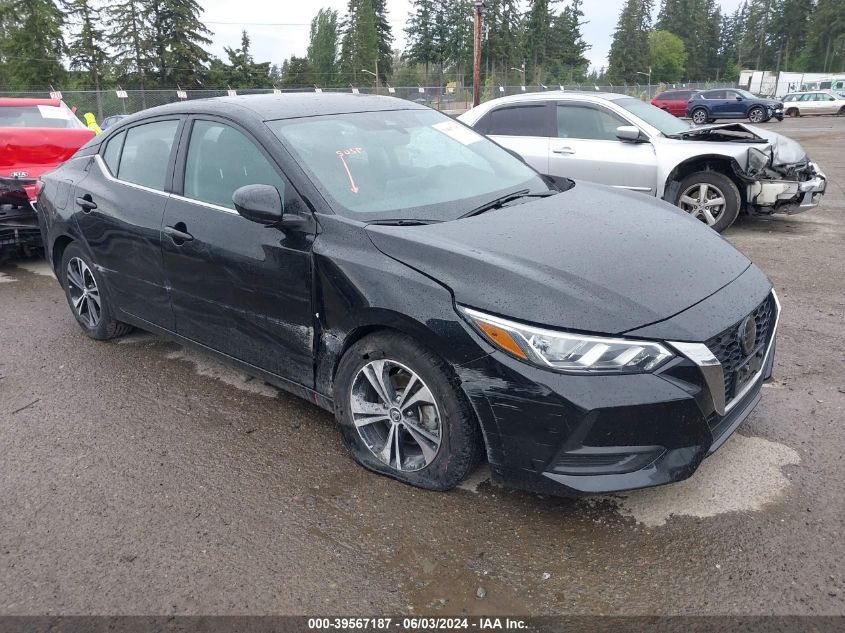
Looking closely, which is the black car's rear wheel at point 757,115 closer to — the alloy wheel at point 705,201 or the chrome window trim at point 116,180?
the alloy wheel at point 705,201

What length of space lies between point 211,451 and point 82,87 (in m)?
52.3

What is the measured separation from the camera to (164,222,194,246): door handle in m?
3.74

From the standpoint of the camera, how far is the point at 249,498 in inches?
121

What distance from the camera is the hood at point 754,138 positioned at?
7.74m

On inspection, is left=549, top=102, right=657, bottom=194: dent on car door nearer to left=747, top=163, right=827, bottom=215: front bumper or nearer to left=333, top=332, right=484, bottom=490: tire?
left=747, top=163, right=827, bottom=215: front bumper

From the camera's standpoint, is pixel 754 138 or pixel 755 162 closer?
pixel 755 162

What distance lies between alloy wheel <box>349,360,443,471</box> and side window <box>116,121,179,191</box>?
75.9 inches

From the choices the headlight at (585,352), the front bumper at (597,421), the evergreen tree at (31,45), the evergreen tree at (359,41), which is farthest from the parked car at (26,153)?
the evergreen tree at (359,41)

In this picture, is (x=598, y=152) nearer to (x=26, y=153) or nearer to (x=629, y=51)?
(x=26, y=153)

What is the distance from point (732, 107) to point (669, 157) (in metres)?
30.4

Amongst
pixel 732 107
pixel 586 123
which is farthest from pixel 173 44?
pixel 586 123

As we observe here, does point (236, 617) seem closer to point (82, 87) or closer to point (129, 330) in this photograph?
point (129, 330)

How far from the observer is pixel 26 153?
26.1 ft

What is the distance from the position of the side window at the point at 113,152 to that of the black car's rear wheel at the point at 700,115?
3460cm
